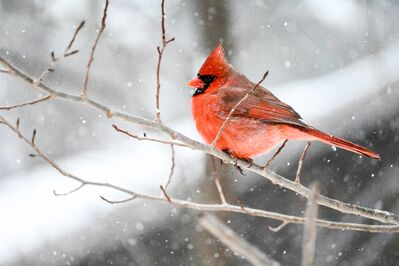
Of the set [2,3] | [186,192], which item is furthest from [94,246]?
[2,3]

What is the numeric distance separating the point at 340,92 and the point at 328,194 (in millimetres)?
1680

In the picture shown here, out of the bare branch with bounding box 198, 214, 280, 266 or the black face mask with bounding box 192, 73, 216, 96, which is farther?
the black face mask with bounding box 192, 73, 216, 96

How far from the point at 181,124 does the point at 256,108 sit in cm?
313

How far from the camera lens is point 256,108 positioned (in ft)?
10.9

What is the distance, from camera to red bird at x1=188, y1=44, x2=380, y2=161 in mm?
3102

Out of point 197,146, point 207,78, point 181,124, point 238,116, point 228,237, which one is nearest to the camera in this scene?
point 228,237

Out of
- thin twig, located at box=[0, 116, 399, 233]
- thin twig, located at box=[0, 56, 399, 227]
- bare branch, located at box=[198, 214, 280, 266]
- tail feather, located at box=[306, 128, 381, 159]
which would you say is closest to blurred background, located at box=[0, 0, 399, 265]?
tail feather, located at box=[306, 128, 381, 159]

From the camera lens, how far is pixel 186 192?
17.0 feet

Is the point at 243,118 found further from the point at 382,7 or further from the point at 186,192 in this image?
the point at 382,7

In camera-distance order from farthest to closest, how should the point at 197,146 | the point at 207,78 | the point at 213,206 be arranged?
the point at 207,78 → the point at 197,146 → the point at 213,206

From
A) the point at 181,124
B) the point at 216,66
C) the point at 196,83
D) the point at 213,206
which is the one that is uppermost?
the point at 216,66

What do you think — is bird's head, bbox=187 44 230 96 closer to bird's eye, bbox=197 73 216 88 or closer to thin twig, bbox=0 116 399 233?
bird's eye, bbox=197 73 216 88

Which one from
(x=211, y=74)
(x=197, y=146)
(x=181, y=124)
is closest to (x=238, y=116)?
(x=211, y=74)

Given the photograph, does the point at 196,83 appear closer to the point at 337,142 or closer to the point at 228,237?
the point at 337,142
